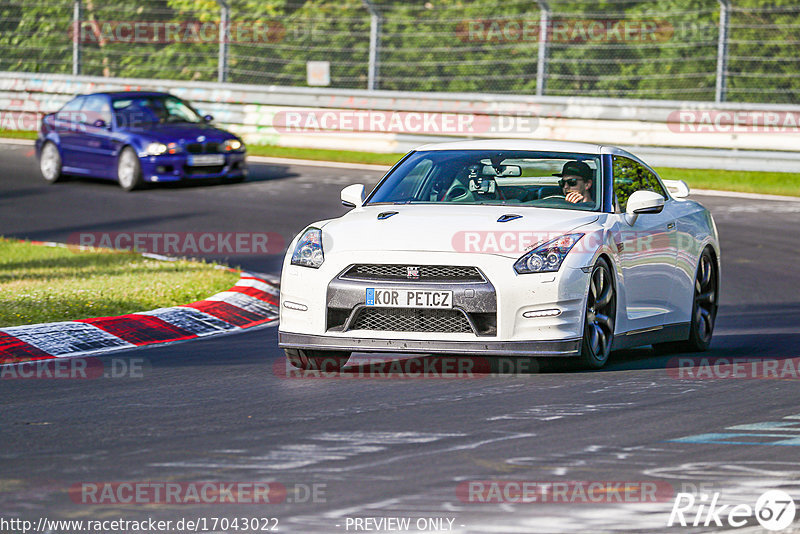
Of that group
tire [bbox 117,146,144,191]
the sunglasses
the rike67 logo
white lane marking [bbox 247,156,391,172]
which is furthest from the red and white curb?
white lane marking [bbox 247,156,391,172]

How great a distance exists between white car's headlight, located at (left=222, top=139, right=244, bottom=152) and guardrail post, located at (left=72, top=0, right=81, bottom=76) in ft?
25.4

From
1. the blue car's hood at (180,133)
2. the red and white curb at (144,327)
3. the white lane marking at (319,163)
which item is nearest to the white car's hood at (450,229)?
the red and white curb at (144,327)

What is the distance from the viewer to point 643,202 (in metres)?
8.84

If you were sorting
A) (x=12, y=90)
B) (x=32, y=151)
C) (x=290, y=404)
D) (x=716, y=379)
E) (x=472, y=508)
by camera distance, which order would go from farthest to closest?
(x=12, y=90) → (x=32, y=151) → (x=716, y=379) → (x=290, y=404) → (x=472, y=508)

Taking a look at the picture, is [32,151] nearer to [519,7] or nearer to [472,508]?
[519,7]

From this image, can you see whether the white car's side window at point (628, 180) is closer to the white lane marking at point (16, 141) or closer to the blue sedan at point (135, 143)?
the blue sedan at point (135, 143)

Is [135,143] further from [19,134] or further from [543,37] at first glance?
[19,134]

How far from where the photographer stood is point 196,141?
21.3 m

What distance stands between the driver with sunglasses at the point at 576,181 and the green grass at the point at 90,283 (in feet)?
11.5

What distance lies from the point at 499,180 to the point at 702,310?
1.86m

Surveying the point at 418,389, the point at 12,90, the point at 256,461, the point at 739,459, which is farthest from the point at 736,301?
A: the point at 12,90

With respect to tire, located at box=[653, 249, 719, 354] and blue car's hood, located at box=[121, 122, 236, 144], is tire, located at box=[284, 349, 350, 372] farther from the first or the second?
blue car's hood, located at box=[121, 122, 236, 144]

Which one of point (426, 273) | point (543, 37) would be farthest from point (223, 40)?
point (426, 273)

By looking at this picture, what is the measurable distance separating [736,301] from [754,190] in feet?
28.1
